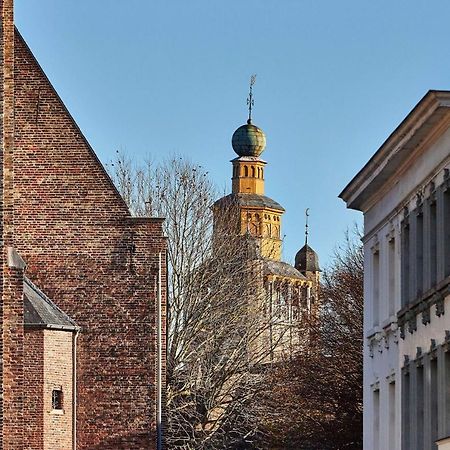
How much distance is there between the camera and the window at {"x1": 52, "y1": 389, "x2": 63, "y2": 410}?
4284 centimetres

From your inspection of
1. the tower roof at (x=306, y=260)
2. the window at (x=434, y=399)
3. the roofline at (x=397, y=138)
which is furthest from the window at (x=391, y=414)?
the tower roof at (x=306, y=260)

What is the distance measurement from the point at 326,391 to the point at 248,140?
331 ft

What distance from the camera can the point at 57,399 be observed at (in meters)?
43.1

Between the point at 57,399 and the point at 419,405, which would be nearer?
the point at 419,405

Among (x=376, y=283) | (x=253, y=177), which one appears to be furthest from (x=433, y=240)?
(x=253, y=177)

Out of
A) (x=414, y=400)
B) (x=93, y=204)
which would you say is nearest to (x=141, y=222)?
(x=93, y=204)

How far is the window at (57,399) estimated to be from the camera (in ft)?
141

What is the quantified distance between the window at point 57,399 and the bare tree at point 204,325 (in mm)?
16501

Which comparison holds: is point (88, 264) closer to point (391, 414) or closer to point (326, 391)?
point (391, 414)

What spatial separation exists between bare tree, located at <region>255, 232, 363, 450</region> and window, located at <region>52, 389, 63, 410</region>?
23.2 metres

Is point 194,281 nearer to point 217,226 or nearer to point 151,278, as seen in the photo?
point 217,226

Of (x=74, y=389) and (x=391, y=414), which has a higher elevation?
(x=74, y=389)

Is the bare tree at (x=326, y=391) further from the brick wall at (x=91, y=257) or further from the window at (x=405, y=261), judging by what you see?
the window at (x=405, y=261)

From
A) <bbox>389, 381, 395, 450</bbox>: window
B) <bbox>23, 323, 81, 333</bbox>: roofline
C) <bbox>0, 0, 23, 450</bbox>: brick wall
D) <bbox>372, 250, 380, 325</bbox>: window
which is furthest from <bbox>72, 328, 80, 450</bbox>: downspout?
<bbox>389, 381, 395, 450</bbox>: window
